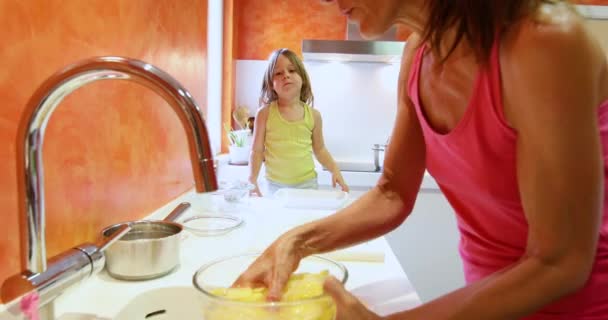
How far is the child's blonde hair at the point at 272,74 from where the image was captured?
2.50 m

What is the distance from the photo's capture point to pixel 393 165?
0.90 m

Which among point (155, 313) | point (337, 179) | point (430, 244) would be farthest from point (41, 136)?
point (430, 244)

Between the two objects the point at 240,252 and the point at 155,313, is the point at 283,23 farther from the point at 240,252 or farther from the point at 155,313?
the point at 155,313

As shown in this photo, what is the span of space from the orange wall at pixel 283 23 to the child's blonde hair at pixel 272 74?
47 centimetres

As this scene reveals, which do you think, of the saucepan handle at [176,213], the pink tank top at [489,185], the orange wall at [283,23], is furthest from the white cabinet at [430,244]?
the pink tank top at [489,185]

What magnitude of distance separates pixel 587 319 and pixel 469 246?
0.65 ft

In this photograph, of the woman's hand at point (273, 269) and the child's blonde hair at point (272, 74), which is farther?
the child's blonde hair at point (272, 74)

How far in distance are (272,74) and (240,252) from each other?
1671mm

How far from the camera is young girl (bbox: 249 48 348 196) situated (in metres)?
2.46

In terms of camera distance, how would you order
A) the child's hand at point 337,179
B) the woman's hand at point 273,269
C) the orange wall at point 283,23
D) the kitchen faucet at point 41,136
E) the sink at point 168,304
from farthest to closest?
the orange wall at point 283,23
the child's hand at point 337,179
the sink at point 168,304
the woman's hand at point 273,269
the kitchen faucet at point 41,136

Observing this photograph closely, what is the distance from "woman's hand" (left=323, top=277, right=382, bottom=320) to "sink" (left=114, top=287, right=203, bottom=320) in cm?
32

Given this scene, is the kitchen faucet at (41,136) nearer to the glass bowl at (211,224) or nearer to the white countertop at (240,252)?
the white countertop at (240,252)

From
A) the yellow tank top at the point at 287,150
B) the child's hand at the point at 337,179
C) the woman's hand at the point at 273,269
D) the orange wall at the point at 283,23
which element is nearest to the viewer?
the woman's hand at the point at 273,269

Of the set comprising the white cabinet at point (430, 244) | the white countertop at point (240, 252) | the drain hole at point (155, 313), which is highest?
the white countertop at point (240, 252)
